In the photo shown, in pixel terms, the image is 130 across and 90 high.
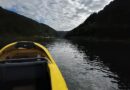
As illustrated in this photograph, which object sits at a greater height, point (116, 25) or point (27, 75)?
point (116, 25)

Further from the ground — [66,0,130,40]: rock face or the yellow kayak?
[66,0,130,40]: rock face

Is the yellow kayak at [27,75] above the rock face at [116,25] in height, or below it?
below

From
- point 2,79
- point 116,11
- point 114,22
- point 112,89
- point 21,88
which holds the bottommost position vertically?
point 112,89

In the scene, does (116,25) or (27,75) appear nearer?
(27,75)

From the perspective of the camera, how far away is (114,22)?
15062 cm

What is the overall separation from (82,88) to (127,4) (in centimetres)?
16423

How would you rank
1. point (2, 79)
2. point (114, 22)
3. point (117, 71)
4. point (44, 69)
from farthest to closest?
point (114, 22), point (117, 71), point (44, 69), point (2, 79)

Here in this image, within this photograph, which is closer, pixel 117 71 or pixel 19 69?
pixel 19 69

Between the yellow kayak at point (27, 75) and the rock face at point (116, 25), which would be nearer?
the yellow kayak at point (27, 75)

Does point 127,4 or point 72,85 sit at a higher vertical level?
point 127,4

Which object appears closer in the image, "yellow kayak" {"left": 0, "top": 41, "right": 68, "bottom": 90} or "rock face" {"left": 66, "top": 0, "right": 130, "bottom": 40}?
"yellow kayak" {"left": 0, "top": 41, "right": 68, "bottom": 90}

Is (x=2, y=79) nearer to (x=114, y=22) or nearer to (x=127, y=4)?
(x=114, y=22)

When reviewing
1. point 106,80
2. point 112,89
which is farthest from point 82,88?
point 106,80

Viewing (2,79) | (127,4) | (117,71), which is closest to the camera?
(2,79)
